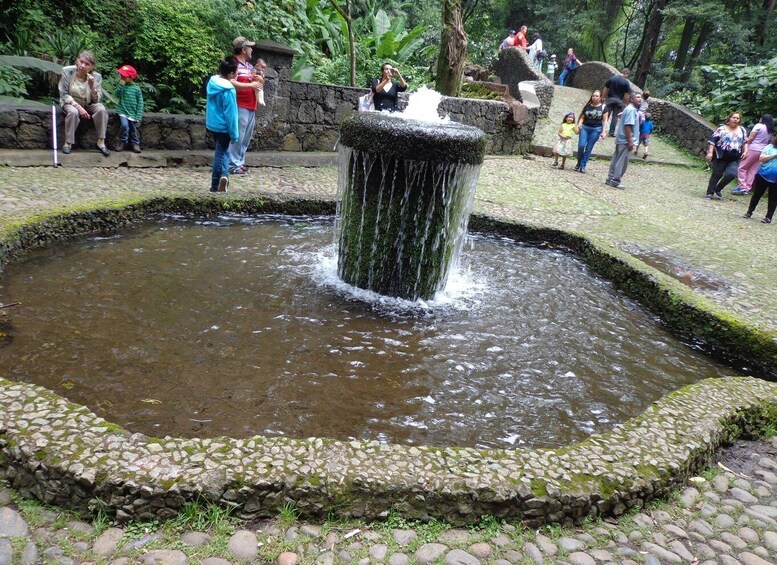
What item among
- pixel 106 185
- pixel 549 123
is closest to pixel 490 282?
pixel 106 185

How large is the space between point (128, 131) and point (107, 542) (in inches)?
286

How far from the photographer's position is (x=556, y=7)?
1084 inches

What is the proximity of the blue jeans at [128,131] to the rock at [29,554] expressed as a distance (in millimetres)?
7128

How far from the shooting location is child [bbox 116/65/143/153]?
25.8 feet

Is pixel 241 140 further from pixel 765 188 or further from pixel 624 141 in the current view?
pixel 765 188

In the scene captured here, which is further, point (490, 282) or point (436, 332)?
point (490, 282)

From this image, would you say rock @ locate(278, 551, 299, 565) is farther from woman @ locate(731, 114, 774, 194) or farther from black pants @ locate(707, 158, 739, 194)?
woman @ locate(731, 114, 774, 194)

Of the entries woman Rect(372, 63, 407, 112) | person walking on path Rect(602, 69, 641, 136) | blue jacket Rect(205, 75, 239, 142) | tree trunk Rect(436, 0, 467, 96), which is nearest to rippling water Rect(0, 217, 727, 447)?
blue jacket Rect(205, 75, 239, 142)

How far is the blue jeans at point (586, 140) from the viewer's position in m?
11.5

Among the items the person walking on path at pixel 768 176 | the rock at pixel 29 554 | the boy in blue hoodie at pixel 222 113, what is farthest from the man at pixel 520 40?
the rock at pixel 29 554

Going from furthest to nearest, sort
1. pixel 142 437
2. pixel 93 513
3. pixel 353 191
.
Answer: pixel 353 191, pixel 142 437, pixel 93 513

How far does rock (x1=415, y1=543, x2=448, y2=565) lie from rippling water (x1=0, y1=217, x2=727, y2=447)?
853 mm

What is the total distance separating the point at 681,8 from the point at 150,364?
23.2 metres

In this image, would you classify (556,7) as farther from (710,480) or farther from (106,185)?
(710,480)
